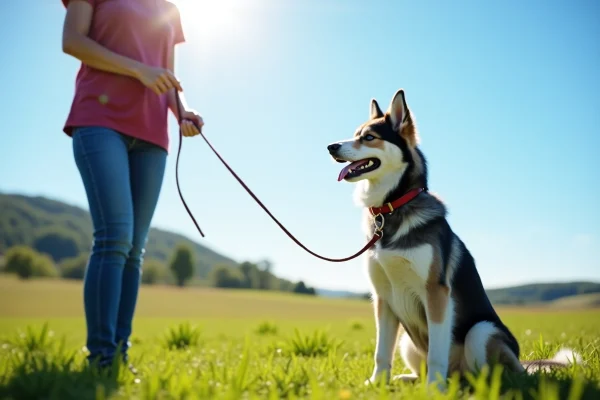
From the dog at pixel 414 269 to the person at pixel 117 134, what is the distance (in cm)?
155

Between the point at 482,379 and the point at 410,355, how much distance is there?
1.47 meters

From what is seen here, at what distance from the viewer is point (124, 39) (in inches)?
143

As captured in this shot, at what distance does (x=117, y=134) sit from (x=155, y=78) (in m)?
0.53

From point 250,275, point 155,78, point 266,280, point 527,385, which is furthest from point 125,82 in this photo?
point 250,275

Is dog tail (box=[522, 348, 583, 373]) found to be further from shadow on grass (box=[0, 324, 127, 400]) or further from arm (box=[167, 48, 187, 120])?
arm (box=[167, 48, 187, 120])

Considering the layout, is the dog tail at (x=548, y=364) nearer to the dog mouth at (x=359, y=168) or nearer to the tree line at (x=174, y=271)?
the dog mouth at (x=359, y=168)

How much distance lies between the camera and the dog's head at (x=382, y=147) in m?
3.66

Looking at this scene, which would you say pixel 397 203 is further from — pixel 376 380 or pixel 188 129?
pixel 188 129

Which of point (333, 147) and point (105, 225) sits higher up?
point (333, 147)

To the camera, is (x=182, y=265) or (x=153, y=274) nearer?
(x=182, y=265)

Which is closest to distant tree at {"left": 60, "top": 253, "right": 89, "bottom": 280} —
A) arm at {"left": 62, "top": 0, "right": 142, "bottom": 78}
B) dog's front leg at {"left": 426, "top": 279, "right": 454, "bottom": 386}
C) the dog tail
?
arm at {"left": 62, "top": 0, "right": 142, "bottom": 78}

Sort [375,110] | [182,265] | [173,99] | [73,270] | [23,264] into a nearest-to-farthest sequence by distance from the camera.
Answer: [173,99], [375,110], [23,264], [182,265], [73,270]

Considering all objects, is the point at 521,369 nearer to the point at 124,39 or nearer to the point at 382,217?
the point at 382,217

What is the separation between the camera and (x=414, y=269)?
324 cm
